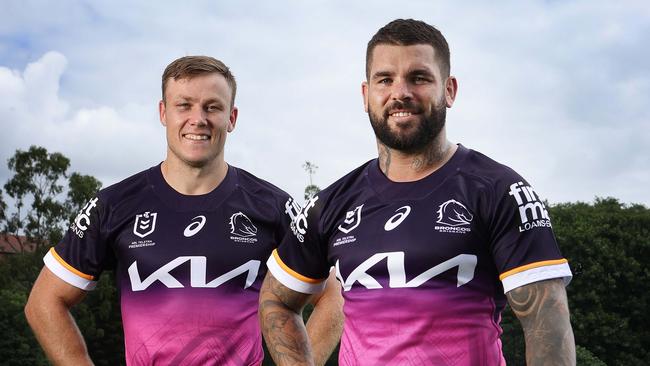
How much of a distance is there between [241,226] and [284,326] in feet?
4.66

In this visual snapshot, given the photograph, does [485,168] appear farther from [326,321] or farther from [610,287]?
[610,287]

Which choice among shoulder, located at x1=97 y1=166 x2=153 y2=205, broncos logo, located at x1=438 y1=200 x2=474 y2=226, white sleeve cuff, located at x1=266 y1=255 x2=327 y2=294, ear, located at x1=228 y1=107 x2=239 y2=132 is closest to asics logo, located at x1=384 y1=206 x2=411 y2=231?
broncos logo, located at x1=438 y1=200 x2=474 y2=226

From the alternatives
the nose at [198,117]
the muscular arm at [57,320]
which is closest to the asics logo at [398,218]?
→ the nose at [198,117]

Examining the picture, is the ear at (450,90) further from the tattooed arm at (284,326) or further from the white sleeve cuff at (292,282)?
the tattooed arm at (284,326)

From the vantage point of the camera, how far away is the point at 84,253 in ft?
24.9

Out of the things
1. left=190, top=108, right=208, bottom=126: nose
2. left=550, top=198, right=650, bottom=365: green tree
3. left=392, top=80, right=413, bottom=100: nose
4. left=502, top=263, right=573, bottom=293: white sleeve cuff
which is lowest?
left=502, top=263, right=573, bottom=293: white sleeve cuff

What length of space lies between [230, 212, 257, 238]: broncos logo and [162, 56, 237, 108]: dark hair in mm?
967

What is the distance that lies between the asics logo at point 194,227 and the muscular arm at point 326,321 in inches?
46.1

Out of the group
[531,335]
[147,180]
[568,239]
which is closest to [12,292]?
[568,239]

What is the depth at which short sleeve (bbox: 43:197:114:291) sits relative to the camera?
759 cm

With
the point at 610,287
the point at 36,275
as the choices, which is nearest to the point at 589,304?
the point at 610,287

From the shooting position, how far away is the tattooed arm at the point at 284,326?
6.29m

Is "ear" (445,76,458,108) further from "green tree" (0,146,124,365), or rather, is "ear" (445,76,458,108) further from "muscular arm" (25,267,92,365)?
"green tree" (0,146,124,365)

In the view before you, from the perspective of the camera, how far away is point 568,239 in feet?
170
